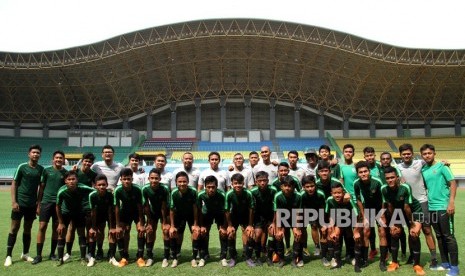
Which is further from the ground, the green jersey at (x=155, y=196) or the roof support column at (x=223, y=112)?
the roof support column at (x=223, y=112)

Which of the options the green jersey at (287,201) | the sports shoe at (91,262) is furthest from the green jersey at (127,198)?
the green jersey at (287,201)

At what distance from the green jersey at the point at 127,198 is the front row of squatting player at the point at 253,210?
0.02m

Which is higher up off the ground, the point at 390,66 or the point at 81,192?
the point at 390,66

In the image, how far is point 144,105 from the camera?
39.1 meters

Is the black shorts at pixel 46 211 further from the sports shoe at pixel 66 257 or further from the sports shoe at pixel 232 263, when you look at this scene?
the sports shoe at pixel 232 263

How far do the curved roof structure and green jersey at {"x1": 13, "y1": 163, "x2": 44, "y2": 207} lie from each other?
25.8m

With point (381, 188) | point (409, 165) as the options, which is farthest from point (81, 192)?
point (409, 165)

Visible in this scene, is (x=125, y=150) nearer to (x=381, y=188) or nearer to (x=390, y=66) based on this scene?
(x=390, y=66)

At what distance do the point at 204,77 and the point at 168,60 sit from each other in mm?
4653

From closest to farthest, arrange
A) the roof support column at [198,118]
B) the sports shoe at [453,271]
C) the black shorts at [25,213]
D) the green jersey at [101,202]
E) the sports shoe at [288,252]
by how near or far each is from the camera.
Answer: the sports shoe at [453,271] < the green jersey at [101,202] < the black shorts at [25,213] < the sports shoe at [288,252] < the roof support column at [198,118]

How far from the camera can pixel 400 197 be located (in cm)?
576

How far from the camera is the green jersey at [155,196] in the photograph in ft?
20.7

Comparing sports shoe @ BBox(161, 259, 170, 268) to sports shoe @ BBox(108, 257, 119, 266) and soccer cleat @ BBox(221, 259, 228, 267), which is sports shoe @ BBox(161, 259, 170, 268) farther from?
soccer cleat @ BBox(221, 259, 228, 267)

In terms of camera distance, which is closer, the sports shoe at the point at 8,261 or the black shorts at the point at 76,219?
the sports shoe at the point at 8,261
